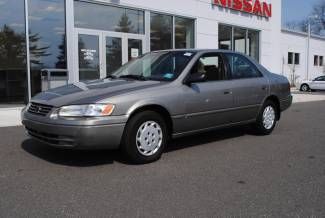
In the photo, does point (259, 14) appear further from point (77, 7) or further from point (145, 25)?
point (77, 7)

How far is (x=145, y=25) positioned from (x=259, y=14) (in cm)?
793

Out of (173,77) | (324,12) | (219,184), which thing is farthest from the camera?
(324,12)

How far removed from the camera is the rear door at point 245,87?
6.69 m

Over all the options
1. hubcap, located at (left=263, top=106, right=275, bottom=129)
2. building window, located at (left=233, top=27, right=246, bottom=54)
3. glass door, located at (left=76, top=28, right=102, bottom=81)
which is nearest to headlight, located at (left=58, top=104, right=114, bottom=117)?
hubcap, located at (left=263, top=106, right=275, bottom=129)

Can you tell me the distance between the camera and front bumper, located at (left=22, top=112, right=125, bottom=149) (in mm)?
4797

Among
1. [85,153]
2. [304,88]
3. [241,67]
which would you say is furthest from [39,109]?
[304,88]

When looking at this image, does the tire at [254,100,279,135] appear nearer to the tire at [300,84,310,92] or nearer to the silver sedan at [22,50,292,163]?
the silver sedan at [22,50,292,163]

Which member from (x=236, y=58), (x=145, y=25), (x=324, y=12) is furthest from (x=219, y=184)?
(x=324, y=12)

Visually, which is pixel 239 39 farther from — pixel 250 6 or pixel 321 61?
pixel 321 61

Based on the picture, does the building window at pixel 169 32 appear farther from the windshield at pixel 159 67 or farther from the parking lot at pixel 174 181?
the parking lot at pixel 174 181

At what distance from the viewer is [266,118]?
24.5 ft

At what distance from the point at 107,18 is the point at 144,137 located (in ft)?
29.8

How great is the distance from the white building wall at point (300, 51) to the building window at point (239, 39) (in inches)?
413

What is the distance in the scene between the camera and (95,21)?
1316 cm
